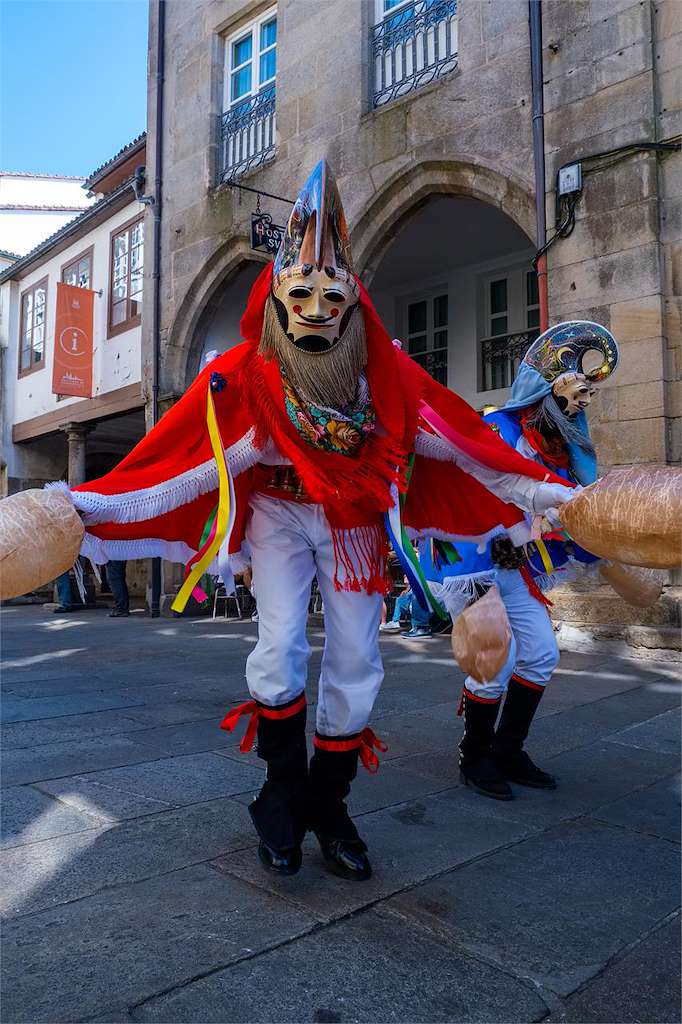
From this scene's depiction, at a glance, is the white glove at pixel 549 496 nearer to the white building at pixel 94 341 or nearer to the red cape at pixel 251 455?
the red cape at pixel 251 455

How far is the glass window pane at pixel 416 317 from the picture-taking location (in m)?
13.1

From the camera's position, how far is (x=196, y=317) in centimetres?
1234

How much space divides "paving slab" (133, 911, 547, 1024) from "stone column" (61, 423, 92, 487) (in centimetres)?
1467

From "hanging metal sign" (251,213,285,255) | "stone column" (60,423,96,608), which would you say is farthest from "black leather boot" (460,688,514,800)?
"stone column" (60,423,96,608)

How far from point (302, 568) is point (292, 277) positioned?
3.03ft

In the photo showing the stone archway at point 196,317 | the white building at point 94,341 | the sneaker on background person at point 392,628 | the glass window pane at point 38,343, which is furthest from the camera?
the glass window pane at point 38,343

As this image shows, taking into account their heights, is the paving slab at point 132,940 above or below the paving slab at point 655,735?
below

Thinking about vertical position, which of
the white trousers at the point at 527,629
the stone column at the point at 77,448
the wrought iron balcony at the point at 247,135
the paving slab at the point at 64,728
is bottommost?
the paving slab at the point at 64,728

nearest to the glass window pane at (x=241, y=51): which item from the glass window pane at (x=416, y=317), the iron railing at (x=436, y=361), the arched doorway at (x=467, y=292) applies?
the arched doorway at (x=467, y=292)

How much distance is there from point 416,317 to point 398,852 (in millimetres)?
11534

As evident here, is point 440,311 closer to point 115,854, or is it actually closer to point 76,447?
point 76,447

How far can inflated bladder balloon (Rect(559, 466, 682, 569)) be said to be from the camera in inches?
76.7

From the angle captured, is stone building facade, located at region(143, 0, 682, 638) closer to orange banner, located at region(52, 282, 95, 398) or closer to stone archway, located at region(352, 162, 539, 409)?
stone archway, located at region(352, 162, 539, 409)

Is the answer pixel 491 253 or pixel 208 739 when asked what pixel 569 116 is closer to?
pixel 491 253
